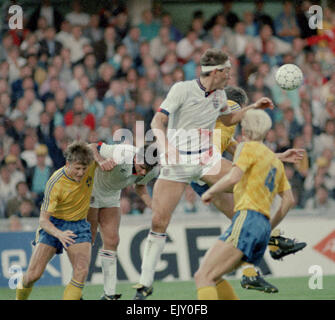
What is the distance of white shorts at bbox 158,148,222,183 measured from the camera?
268 inches

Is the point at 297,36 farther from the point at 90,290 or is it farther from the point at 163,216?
the point at 163,216

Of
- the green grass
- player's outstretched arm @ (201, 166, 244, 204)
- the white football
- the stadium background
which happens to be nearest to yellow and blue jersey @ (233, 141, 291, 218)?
player's outstretched arm @ (201, 166, 244, 204)

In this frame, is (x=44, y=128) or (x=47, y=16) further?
(x=47, y=16)

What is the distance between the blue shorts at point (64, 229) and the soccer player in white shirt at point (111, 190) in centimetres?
69

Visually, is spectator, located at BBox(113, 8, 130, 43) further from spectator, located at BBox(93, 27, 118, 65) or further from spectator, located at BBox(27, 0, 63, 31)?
spectator, located at BBox(27, 0, 63, 31)

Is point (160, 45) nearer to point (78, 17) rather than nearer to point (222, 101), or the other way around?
point (78, 17)

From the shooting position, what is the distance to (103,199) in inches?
300

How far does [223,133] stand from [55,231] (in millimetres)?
2111

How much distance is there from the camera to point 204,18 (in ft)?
43.4

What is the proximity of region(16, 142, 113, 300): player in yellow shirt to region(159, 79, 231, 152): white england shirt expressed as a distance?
2.58ft

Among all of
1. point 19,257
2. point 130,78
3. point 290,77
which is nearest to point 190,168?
point 290,77

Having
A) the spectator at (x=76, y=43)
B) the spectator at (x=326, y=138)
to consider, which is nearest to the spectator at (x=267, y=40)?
the spectator at (x=326, y=138)

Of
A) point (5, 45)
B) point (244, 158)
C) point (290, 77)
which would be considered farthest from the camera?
point (5, 45)

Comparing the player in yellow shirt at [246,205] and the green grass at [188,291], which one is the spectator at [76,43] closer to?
the green grass at [188,291]
